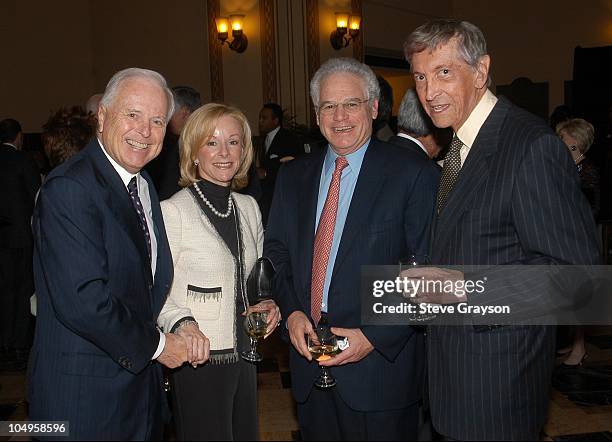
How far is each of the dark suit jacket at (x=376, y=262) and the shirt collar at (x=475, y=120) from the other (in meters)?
0.36

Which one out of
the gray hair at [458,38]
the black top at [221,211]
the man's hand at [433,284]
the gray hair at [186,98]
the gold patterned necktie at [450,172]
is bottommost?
the man's hand at [433,284]

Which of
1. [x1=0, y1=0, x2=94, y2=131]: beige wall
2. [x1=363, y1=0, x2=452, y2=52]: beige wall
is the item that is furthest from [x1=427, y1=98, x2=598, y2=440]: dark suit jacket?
[x1=363, y1=0, x2=452, y2=52]: beige wall

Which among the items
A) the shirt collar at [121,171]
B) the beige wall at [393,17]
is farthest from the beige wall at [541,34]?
the shirt collar at [121,171]

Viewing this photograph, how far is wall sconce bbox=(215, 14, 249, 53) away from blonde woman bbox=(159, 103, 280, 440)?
24.8 ft

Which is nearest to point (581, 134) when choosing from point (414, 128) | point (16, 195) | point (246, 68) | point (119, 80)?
point (414, 128)

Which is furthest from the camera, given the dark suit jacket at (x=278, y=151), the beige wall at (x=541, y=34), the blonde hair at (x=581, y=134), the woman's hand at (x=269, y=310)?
the beige wall at (x=541, y=34)

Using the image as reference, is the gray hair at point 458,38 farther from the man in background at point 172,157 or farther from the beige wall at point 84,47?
the beige wall at point 84,47

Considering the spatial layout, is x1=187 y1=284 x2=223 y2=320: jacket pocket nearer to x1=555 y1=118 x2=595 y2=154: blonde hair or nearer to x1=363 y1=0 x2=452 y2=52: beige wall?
x1=555 y1=118 x2=595 y2=154: blonde hair

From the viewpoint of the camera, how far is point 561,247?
1.71 m

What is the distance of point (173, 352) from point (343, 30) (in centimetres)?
870

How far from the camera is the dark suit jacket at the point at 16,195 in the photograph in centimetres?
563

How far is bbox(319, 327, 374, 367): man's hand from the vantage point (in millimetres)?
2240

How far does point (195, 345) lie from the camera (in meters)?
2.15

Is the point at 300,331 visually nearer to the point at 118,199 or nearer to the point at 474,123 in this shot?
the point at 118,199
